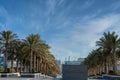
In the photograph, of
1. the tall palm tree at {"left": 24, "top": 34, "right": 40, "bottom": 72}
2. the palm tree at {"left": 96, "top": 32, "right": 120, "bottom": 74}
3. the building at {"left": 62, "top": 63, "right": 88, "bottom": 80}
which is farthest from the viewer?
the tall palm tree at {"left": 24, "top": 34, "right": 40, "bottom": 72}

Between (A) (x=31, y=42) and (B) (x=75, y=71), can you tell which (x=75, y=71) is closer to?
Result: (B) (x=75, y=71)

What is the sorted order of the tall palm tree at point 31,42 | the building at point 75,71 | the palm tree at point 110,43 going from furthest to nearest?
the tall palm tree at point 31,42 < the palm tree at point 110,43 < the building at point 75,71

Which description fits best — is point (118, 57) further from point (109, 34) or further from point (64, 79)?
point (64, 79)

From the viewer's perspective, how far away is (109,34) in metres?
50.3

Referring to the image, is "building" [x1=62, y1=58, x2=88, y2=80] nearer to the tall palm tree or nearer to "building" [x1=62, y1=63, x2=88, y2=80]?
"building" [x1=62, y1=63, x2=88, y2=80]

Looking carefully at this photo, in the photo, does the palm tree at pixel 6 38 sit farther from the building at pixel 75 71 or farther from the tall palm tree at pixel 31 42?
the building at pixel 75 71

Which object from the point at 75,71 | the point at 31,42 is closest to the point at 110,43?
the point at 31,42

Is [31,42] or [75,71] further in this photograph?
[31,42]

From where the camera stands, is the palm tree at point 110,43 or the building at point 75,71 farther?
the palm tree at point 110,43

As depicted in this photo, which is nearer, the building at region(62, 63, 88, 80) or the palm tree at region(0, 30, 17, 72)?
the building at region(62, 63, 88, 80)

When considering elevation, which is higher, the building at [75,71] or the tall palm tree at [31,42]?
the tall palm tree at [31,42]

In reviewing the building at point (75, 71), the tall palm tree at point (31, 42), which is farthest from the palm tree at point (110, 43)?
the building at point (75, 71)

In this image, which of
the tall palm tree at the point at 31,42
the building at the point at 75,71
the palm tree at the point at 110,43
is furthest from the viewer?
the tall palm tree at the point at 31,42

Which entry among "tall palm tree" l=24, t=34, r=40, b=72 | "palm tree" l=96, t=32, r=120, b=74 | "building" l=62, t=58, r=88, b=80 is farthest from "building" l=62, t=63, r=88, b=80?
"tall palm tree" l=24, t=34, r=40, b=72
